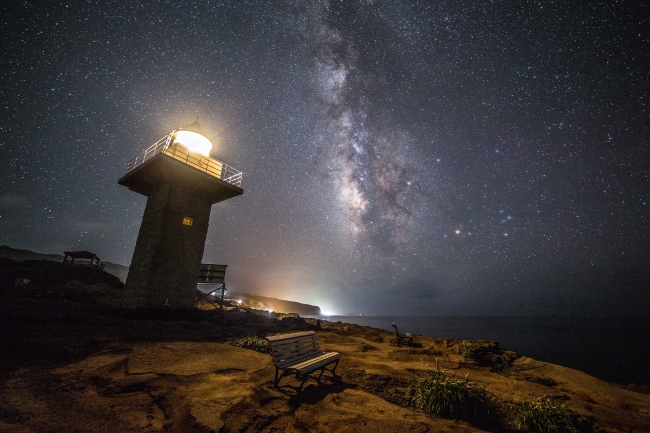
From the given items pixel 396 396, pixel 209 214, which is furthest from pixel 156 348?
pixel 209 214

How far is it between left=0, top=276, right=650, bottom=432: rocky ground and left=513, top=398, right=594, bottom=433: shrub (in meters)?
0.42

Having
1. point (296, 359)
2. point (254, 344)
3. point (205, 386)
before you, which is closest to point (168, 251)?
point (254, 344)

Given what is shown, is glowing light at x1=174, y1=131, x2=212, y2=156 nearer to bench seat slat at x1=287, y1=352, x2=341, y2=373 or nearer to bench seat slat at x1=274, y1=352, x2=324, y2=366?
bench seat slat at x1=274, y1=352, x2=324, y2=366

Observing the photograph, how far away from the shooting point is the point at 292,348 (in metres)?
5.64

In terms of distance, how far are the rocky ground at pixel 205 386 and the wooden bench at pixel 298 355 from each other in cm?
44

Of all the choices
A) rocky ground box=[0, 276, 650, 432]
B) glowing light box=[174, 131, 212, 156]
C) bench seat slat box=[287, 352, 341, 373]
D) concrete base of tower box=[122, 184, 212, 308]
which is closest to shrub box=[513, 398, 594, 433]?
rocky ground box=[0, 276, 650, 432]

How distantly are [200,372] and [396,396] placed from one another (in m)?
4.16

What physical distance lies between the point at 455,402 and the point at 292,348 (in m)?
3.31

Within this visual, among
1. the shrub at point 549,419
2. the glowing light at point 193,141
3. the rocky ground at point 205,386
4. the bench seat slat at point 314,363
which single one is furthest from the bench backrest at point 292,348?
the glowing light at point 193,141

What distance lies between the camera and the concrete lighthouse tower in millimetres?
12398

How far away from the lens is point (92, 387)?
4.65m

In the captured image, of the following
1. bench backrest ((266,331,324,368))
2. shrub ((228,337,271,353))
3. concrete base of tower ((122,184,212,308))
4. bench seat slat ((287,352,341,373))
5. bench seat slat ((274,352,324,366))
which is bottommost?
shrub ((228,337,271,353))

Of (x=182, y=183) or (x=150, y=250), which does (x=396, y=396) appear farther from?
(x=182, y=183)

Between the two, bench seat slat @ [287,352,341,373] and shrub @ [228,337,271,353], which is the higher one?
bench seat slat @ [287,352,341,373]
